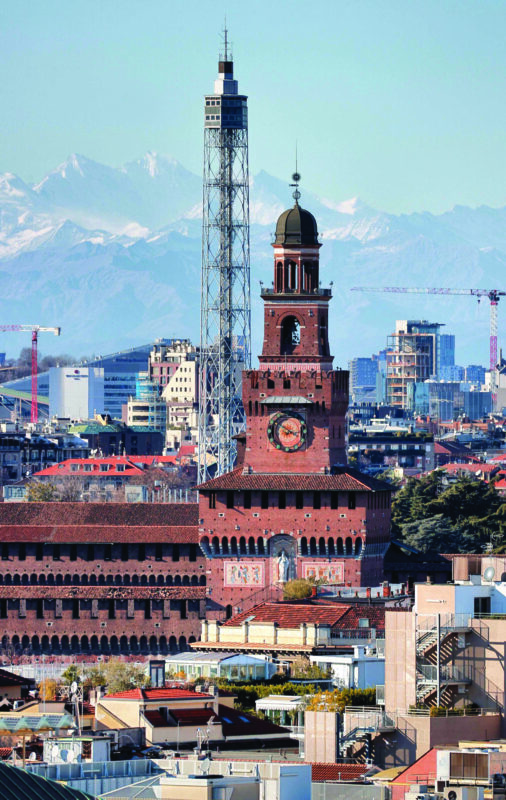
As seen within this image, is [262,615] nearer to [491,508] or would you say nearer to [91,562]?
[91,562]

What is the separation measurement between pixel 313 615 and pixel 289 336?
94.6ft

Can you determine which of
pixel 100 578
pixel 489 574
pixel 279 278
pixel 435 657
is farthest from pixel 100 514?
pixel 435 657

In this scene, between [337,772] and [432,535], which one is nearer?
[337,772]

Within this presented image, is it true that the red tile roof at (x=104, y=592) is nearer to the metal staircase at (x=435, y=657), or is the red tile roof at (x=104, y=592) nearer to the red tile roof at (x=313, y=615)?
the red tile roof at (x=313, y=615)

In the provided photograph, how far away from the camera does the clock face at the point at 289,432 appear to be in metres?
140

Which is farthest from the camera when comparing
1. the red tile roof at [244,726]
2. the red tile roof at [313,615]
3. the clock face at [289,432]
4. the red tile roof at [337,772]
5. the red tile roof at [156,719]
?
the clock face at [289,432]

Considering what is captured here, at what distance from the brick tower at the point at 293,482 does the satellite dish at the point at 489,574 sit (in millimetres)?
68296

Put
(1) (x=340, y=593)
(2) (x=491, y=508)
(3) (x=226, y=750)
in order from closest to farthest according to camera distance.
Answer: (3) (x=226, y=750), (1) (x=340, y=593), (2) (x=491, y=508)

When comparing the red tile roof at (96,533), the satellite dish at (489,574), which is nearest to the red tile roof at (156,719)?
the satellite dish at (489,574)

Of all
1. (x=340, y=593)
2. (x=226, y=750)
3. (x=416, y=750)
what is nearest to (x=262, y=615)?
(x=340, y=593)

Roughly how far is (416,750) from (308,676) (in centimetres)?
3582

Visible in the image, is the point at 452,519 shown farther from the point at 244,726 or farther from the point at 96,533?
the point at 244,726

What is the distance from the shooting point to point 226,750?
70875mm

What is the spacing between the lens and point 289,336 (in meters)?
143
